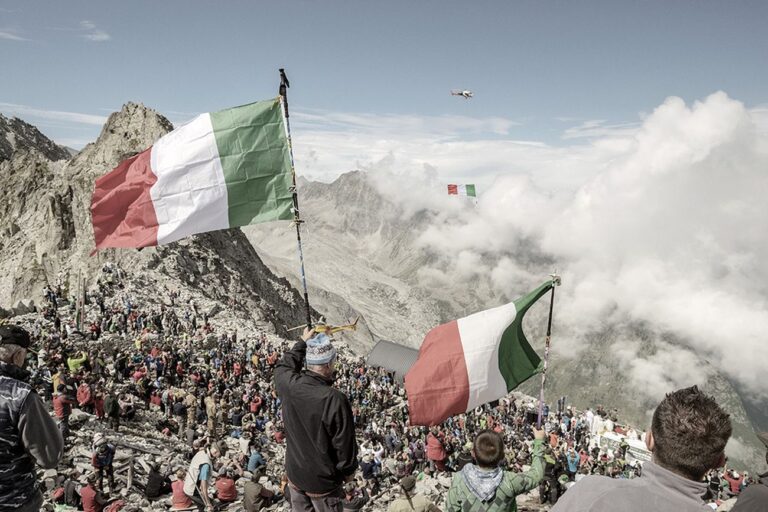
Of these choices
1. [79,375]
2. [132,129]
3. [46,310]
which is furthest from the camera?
[132,129]

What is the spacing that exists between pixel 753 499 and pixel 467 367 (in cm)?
595

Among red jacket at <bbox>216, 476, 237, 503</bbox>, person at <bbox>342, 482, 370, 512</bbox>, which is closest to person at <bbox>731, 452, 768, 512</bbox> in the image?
person at <bbox>342, 482, 370, 512</bbox>

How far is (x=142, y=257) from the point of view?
42.1 m

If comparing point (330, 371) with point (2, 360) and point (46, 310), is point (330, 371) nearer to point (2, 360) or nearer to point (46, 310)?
point (2, 360)

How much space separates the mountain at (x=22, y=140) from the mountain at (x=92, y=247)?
27083 mm

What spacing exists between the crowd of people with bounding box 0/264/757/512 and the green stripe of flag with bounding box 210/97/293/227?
162 inches

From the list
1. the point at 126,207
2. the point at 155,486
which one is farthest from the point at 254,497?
the point at 126,207

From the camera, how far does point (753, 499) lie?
3.44 metres

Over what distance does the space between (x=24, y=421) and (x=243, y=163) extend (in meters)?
6.48

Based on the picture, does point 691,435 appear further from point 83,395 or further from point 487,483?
point 83,395

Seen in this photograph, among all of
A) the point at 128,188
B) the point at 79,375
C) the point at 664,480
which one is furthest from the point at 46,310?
the point at 664,480

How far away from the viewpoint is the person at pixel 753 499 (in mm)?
3381

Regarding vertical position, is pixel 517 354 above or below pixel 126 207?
below

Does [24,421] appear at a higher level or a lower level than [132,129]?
lower
